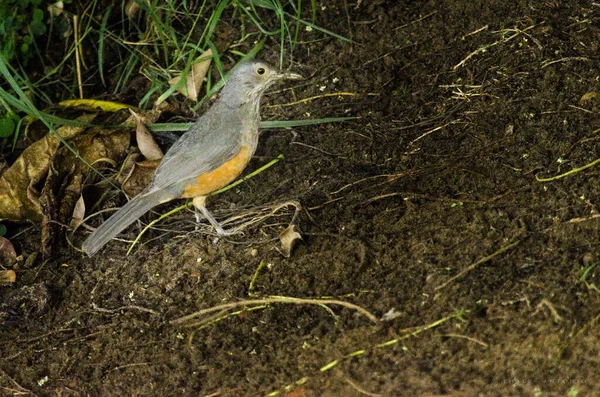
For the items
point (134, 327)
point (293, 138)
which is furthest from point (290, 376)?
point (293, 138)

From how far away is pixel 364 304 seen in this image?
4.26 m

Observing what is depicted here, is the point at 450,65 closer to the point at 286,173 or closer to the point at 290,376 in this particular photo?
the point at 286,173

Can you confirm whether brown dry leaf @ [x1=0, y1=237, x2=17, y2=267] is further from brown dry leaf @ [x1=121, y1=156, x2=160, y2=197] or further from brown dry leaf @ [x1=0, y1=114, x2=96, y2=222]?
brown dry leaf @ [x1=121, y1=156, x2=160, y2=197]

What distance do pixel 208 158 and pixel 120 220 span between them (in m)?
0.65

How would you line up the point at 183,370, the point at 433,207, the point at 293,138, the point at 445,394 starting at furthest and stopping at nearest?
the point at 293,138 < the point at 433,207 < the point at 183,370 < the point at 445,394

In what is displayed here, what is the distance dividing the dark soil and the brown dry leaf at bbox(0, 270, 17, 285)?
0.04 m

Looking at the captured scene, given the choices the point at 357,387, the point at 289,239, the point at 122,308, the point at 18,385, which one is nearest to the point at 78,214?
the point at 122,308

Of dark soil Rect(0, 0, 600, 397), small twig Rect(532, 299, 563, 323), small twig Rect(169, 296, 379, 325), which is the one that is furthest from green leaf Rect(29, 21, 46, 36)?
small twig Rect(532, 299, 563, 323)

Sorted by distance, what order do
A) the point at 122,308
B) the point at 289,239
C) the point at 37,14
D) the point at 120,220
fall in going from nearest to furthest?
the point at 289,239, the point at 122,308, the point at 120,220, the point at 37,14

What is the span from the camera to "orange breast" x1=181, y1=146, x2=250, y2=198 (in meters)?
5.27

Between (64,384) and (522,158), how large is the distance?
280 centimetres

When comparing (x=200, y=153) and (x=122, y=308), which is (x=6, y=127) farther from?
(x=122, y=308)

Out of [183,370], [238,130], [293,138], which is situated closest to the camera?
[183,370]

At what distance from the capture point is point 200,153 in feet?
17.4
